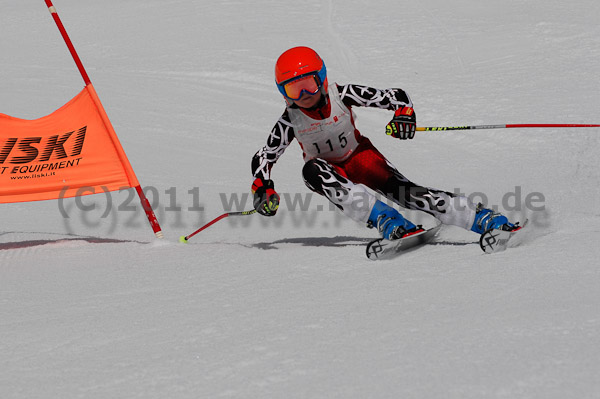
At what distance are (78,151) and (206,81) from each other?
621 centimetres

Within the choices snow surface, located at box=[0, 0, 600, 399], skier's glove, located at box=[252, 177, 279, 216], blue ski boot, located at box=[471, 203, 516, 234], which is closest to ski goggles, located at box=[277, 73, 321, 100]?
skier's glove, located at box=[252, 177, 279, 216]

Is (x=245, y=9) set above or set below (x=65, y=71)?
above

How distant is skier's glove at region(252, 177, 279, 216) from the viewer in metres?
4.52

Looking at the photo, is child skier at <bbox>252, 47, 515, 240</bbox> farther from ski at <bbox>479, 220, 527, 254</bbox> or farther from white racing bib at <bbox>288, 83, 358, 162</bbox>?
ski at <bbox>479, 220, 527, 254</bbox>

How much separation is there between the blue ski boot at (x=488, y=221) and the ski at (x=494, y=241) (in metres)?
0.07

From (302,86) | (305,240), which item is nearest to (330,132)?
(302,86)

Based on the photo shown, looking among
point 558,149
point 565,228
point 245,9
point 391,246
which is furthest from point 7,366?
point 245,9

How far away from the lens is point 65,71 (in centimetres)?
1194

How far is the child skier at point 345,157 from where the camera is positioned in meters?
4.17

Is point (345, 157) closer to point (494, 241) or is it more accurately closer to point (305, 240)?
point (305, 240)

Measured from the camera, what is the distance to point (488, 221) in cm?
399

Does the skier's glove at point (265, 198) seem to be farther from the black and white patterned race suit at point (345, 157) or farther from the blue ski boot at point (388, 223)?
the blue ski boot at point (388, 223)

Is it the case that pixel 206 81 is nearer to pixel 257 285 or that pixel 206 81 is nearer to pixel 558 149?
pixel 558 149

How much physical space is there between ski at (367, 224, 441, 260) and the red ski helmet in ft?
3.37
